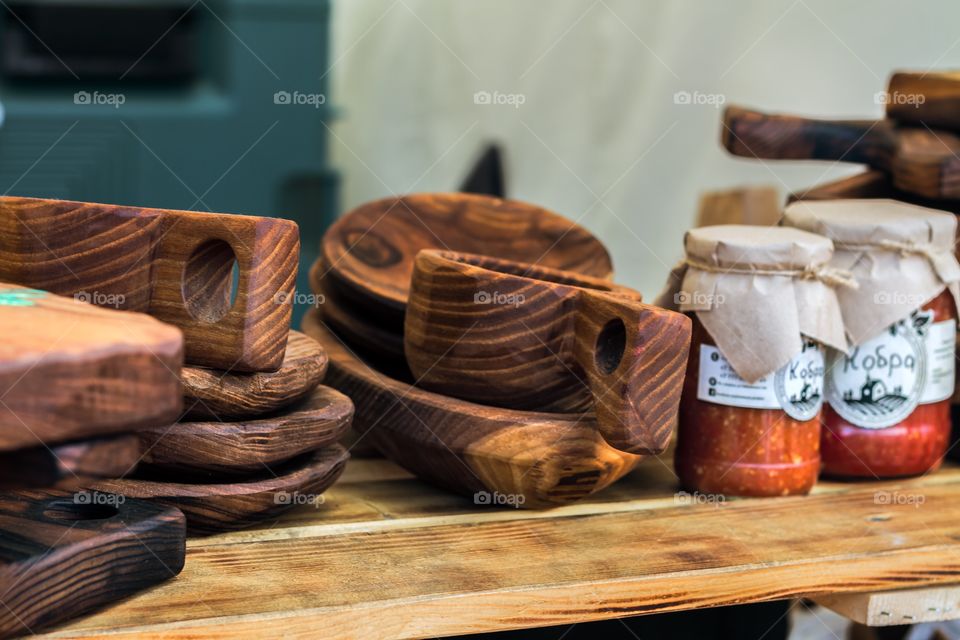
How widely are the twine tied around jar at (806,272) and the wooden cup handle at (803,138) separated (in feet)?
0.75

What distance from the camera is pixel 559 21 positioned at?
2422 millimetres

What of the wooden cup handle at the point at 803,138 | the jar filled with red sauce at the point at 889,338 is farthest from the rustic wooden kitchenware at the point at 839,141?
the jar filled with red sauce at the point at 889,338

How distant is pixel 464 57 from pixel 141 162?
0.88 metres

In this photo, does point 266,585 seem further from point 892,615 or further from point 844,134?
point 844,134

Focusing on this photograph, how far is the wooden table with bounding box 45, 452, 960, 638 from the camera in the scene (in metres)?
0.77

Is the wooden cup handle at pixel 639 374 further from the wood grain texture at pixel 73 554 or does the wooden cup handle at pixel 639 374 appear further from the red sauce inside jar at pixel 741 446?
the wood grain texture at pixel 73 554

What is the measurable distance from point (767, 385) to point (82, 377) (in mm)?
648

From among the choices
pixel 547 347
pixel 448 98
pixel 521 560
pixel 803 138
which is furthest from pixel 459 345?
pixel 448 98

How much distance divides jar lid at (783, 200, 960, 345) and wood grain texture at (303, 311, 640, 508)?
281 mm

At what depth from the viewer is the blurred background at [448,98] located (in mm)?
1946

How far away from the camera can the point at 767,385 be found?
101cm

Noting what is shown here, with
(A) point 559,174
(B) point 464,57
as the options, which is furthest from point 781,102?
(B) point 464,57

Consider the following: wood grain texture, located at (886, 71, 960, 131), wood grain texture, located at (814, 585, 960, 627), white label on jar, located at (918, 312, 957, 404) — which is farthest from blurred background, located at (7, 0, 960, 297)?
wood grain texture, located at (814, 585, 960, 627)

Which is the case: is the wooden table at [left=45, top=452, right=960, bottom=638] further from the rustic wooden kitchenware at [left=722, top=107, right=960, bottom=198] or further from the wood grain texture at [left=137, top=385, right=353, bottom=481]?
the rustic wooden kitchenware at [left=722, top=107, right=960, bottom=198]
